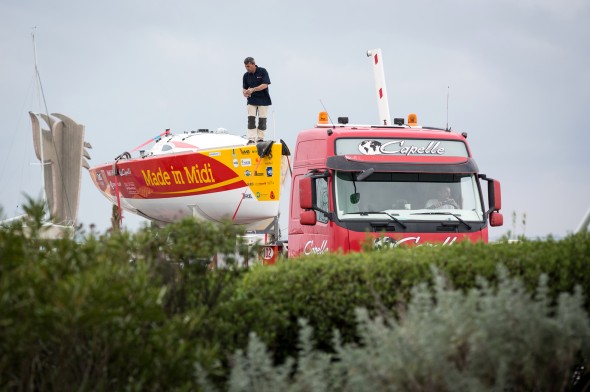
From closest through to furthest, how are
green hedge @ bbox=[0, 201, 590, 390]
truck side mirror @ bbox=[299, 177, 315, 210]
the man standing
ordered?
green hedge @ bbox=[0, 201, 590, 390], truck side mirror @ bbox=[299, 177, 315, 210], the man standing

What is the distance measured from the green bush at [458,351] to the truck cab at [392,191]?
27.4 ft

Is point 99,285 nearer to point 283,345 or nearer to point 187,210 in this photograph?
point 283,345

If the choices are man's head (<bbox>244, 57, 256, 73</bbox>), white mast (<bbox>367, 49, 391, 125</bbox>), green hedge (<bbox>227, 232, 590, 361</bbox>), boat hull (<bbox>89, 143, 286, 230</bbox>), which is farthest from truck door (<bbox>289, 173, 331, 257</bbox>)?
boat hull (<bbox>89, 143, 286, 230</bbox>)

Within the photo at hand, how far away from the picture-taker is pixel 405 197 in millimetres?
15938

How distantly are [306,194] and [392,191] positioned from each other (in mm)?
1377

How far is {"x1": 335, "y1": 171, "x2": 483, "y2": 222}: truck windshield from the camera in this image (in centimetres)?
1576

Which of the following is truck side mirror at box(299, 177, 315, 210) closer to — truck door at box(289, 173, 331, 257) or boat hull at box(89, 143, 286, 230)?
truck door at box(289, 173, 331, 257)

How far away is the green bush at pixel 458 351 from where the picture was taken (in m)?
6.54

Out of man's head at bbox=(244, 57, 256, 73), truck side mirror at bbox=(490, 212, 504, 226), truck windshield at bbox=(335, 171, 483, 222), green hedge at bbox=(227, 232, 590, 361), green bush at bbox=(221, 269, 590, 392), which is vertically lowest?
green bush at bbox=(221, 269, 590, 392)

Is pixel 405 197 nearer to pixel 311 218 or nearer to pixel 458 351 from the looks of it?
pixel 311 218

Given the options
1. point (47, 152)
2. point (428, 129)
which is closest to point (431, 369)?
point (428, 129)

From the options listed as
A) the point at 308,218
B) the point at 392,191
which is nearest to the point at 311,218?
the point at 308,218

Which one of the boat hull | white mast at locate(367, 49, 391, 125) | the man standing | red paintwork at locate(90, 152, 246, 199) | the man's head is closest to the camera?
white mast at locate(367, 49, 391, 125)

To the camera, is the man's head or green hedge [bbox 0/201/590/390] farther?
the man's head
